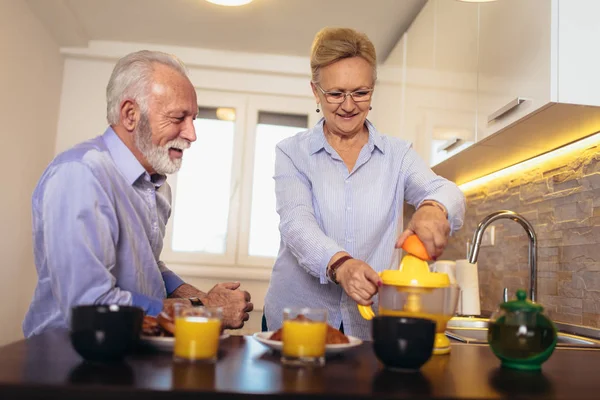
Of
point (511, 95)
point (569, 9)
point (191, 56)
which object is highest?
point (191, 56)

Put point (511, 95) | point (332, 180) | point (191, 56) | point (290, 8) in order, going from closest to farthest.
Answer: point (332, 180) < point (511, 95) < point (290, 8) < point (191, 56)

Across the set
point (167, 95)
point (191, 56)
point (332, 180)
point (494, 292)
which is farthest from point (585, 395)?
point (191, 56)

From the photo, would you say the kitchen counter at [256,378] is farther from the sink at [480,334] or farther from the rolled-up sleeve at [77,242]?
the sink at [480,334]

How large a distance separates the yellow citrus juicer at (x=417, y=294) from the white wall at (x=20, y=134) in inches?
108

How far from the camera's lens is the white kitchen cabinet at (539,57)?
5.07 ft

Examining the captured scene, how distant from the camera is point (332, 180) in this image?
5.46ft

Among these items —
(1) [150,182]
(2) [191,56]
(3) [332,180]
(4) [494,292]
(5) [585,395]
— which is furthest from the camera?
(2) [191,56]

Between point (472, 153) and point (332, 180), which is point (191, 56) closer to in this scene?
point (472, 153)

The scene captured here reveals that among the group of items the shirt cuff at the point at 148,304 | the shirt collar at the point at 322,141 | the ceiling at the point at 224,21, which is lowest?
the shirt cuff at the point at 148,304

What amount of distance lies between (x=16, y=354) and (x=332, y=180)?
3.29 ft

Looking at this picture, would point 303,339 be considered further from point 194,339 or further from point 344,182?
point 344,182

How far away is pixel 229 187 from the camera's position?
4141 millimetres

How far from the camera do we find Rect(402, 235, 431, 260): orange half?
3.51 feet

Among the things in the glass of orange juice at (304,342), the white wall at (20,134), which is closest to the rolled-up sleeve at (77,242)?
the glass of orange juice at (304,342)
